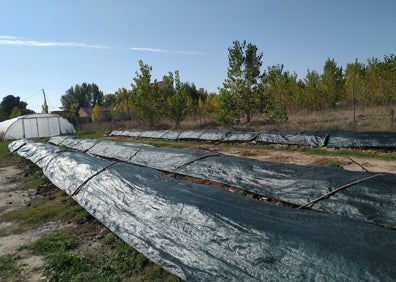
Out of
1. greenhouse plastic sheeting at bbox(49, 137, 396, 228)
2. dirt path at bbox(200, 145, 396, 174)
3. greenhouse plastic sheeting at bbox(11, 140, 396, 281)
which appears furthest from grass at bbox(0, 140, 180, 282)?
dirt path at bbox(200, 145, 396, 174)

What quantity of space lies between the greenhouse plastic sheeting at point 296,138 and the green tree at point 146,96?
14.0 meters

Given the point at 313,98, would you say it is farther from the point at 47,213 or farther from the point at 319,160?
the point at 47,213

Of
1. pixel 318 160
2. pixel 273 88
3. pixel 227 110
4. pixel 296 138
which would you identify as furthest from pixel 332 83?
pixel 318 160

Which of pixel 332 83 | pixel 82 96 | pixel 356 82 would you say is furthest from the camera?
pixel 82 96

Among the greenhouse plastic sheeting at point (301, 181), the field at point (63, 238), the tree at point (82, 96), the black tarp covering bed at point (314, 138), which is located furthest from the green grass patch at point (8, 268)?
the tree at point (82, 96)

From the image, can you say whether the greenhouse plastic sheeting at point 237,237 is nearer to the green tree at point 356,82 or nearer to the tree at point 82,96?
the green tree at point 356,82

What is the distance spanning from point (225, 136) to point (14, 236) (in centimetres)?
1083

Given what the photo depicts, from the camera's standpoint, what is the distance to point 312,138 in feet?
38.8

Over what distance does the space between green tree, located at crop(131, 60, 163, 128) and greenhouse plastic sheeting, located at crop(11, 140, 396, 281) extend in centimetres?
2099

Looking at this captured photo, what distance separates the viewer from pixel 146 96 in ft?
86.1

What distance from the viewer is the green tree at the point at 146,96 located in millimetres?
26141

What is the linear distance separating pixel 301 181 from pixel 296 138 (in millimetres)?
7254

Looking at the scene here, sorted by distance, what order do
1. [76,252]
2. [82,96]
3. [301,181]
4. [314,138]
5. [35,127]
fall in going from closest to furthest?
[76,252]
[301,181]
[314,138]
[35,127]
[82,96]

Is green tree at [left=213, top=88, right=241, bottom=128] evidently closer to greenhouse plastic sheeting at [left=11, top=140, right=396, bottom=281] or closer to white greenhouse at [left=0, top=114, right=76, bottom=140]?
greenhouse plastic sheeting at [left=11, top=140, right=396, bottom=281]
